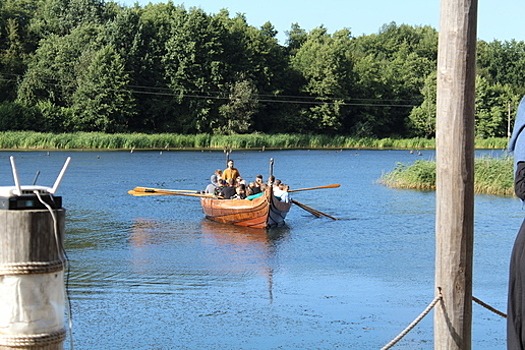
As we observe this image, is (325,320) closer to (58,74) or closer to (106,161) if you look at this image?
(106,161)

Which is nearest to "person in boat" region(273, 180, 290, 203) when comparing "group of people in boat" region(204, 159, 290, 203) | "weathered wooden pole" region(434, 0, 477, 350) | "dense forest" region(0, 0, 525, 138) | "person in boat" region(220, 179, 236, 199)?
"group of people in boat" region(204, 159, 290, 203)

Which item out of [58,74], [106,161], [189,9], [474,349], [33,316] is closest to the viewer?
[33,316]

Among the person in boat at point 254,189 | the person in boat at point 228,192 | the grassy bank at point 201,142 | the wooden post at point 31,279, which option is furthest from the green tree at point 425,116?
the wooden post at point 31,279

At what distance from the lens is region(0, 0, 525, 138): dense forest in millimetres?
65125

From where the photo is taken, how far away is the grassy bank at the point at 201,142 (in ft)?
181

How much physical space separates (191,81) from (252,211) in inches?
1957

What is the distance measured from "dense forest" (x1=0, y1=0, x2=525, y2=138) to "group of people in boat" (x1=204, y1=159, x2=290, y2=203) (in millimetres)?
40928

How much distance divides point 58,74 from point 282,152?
18.6 m

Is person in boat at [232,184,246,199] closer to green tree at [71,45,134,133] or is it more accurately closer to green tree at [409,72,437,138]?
green tree at [71,45,134,133]

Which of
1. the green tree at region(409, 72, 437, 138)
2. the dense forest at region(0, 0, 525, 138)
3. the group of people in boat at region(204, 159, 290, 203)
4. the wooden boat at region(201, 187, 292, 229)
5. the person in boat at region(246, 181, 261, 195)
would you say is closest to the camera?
the wooden boat at region(201, 187, 292, 229)

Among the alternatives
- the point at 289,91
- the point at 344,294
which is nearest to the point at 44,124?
the point at 289,91

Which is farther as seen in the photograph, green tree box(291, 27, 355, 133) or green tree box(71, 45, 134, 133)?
green tree box(291, 27, 355, 133)

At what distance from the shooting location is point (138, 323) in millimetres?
10516

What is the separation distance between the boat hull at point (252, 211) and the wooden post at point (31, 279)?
1630cm
